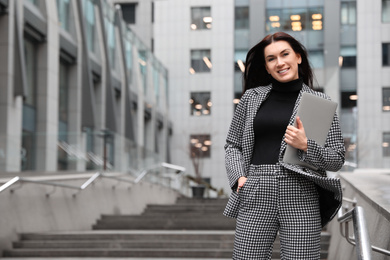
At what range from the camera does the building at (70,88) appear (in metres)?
13.4

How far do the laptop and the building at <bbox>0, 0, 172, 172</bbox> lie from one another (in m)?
9.46

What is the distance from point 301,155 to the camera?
3117mm

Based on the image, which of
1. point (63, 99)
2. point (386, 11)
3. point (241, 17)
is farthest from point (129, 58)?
point (386, 11)

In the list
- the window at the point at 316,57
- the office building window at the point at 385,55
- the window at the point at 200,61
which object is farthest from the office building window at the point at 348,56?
the window at the point at 200,61

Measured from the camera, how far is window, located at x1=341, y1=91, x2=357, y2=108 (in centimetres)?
A: 3365

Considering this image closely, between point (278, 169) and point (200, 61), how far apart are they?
34368mm

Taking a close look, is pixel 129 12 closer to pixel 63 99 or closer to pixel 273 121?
pixel 63 99

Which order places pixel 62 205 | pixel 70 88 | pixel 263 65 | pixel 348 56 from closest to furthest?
pixel 263 65
pixel 62 205
pixel 70 88
pixel 348 56

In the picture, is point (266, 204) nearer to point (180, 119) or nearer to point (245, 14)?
point (245, 14)

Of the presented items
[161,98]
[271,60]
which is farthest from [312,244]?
[161,98]

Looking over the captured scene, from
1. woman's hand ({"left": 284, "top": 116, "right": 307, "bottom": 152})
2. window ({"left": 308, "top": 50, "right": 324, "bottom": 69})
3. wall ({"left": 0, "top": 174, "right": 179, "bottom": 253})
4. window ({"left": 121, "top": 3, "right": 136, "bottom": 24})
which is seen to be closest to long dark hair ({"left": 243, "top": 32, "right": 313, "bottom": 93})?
woman's hand ({"left": 284, "top": 116, "right": 307, "bottom": 152})

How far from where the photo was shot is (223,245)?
920 centimetres

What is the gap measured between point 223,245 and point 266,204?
6.21 metres

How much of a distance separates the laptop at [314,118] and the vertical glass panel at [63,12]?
1889cm
